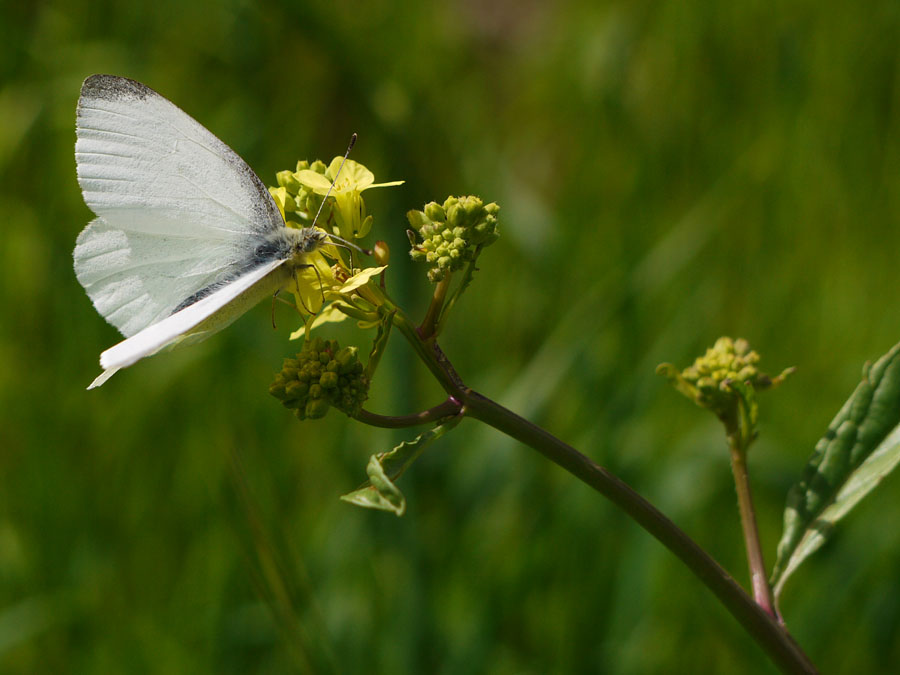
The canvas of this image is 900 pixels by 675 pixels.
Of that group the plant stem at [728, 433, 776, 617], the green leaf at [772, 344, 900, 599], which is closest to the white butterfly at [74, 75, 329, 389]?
the plant stem at [728, 433, 776, 617]

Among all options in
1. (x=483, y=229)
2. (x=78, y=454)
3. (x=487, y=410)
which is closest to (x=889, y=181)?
(x=483, y=229)

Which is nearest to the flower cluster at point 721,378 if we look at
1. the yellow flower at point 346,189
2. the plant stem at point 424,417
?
the plant stem at point 424,417

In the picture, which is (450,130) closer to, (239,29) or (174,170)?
(239,29)

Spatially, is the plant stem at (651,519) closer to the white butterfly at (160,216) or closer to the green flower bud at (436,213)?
the green flower bud at (436,213)

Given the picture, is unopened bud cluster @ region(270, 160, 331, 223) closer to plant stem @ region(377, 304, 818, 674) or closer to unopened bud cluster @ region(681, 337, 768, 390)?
plant stem @ region(377, 304, 818, 674)

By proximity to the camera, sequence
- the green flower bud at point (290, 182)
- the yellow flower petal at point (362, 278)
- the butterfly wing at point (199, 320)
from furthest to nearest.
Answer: the green flower bud at point (290, 182) → the yellow flower petal at point (362, 278) → the butterfly wing at point (199, 320)

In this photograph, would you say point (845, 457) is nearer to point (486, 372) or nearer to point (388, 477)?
point (388, 477)

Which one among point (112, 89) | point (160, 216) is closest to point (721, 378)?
point (160, 216)
